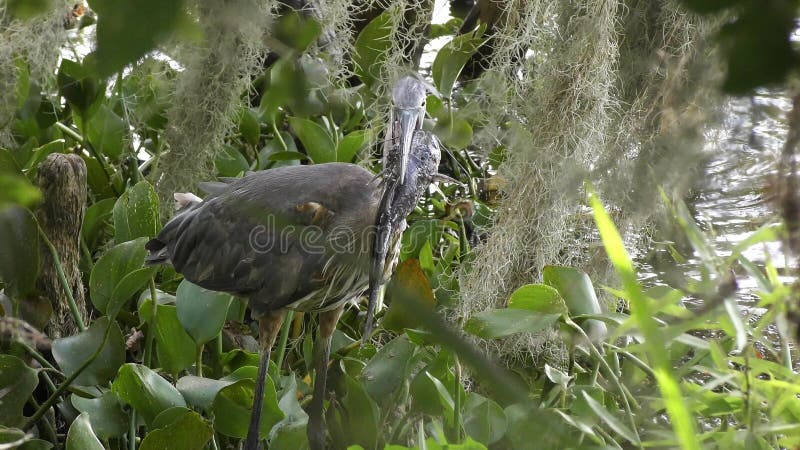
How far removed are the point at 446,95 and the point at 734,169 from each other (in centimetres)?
128

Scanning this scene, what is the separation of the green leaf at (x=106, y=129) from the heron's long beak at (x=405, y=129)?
4.11ft

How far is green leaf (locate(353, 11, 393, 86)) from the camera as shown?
8.50 feet

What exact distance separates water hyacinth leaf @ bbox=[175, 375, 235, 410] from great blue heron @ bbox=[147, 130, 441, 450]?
0.10m

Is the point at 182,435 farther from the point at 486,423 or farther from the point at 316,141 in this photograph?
the point at 316,141

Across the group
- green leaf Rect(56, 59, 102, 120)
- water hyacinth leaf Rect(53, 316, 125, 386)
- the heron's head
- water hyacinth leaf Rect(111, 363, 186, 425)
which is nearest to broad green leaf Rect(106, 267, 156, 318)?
water hyacinth leaf Rect(53, 316, 125, 386)

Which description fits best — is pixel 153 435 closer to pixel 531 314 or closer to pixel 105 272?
pixel 105 272

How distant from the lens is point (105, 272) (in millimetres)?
2117

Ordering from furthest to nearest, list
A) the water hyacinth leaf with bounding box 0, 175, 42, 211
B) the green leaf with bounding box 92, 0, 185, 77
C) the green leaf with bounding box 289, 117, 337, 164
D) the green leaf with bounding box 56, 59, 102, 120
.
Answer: the green leaf with bounding box 289, 117, 337, 164 < the green leaf with bounding box 56, 59, 102, 120 < the water hyacinth leaf with bounding box 0, 175, 42, 211 < the green leaf with bounding box 92, 0, 185, 77

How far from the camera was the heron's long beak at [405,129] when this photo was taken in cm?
193

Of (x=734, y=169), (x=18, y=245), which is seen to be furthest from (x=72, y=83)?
(x=734, y=169)

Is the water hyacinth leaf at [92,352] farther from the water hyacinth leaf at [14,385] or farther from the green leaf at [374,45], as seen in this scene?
the green leaf at [374,45]

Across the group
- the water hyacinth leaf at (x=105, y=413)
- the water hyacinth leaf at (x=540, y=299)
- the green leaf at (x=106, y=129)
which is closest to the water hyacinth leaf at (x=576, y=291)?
the water hyacinth leaf at (x=540, y=299)

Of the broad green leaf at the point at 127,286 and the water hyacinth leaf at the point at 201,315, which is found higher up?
the broad green leaf at the point at 127,286

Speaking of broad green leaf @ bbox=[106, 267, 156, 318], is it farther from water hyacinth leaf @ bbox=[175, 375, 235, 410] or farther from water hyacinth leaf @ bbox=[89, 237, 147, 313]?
water hyacinth leaf @ bbox=[175, 375, 235, 410]
